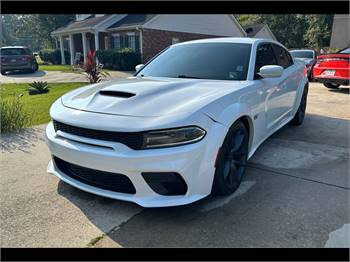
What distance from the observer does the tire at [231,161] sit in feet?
9.77

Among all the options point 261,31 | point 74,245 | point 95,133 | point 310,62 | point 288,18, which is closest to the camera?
point 74,245

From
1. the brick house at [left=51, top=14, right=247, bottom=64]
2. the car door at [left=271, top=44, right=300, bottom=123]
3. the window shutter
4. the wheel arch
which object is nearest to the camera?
the wheel arch

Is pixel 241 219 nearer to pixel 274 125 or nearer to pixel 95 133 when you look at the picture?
pixel 95 133

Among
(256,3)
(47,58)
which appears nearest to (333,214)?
(256,3)

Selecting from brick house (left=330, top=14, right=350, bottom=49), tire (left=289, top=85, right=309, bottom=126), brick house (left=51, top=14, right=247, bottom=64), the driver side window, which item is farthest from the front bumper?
brick house (left=330, top=14, right=350, bottom=49)

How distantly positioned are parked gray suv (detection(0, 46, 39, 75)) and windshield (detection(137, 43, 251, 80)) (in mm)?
16029

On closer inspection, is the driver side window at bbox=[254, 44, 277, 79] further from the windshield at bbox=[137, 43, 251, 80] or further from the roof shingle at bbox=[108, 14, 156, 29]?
the roof shingle at bbox=[108, 14, 156, 29]

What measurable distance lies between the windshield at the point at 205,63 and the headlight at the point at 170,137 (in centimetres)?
135

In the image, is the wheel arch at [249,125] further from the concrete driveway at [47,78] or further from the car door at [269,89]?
the concrete driveway at [47,78]

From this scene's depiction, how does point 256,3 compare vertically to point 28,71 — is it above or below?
above

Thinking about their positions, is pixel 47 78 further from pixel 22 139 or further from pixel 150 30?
pixel 22 139

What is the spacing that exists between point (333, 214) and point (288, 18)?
43726mm

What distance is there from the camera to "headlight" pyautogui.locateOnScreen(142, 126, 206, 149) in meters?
2.58

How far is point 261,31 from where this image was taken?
111 feet
